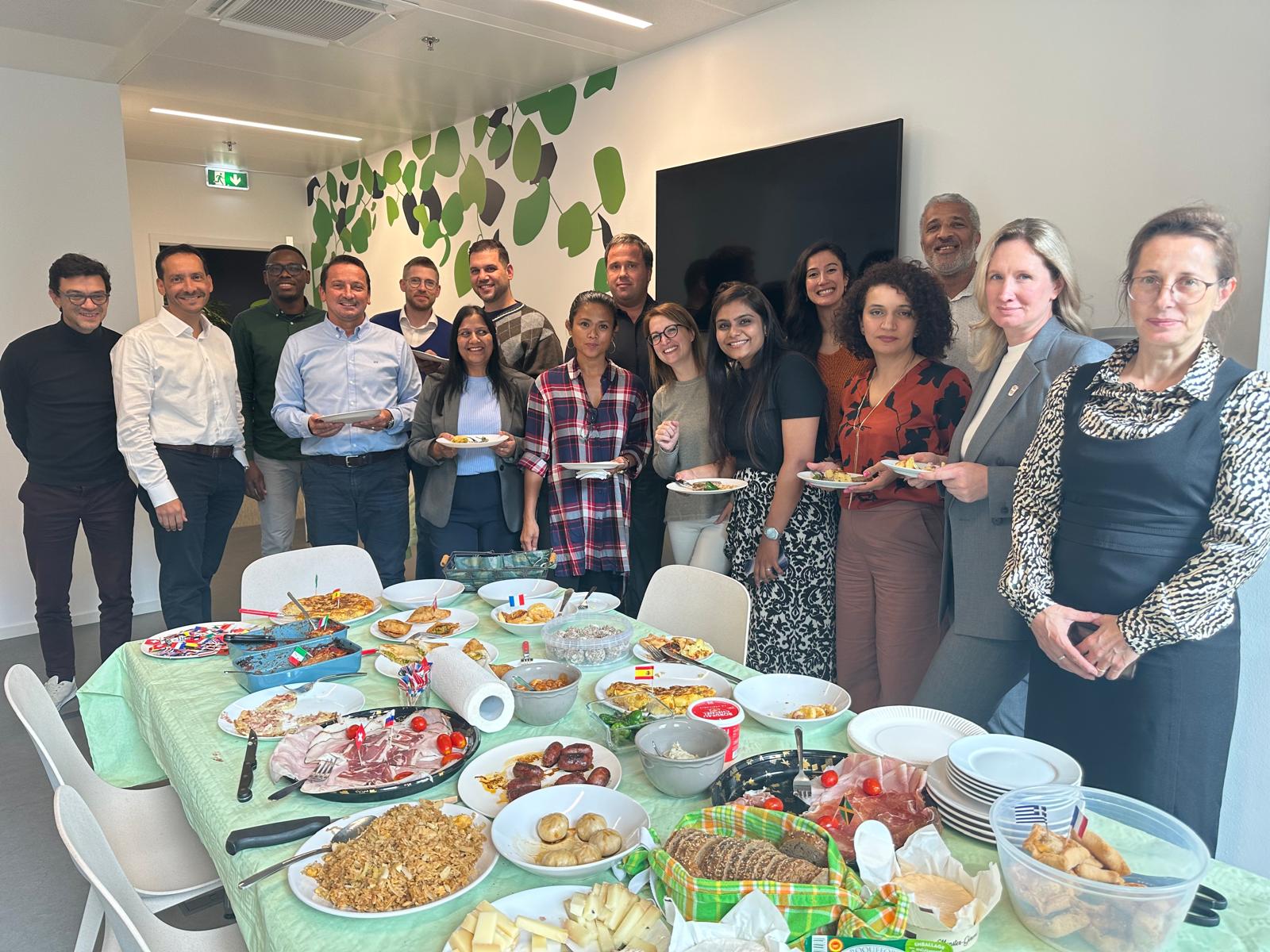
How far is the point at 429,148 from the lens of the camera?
650cm

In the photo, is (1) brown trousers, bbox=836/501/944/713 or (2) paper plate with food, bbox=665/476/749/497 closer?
(1) brown trousers, bbox=836/501/944/713

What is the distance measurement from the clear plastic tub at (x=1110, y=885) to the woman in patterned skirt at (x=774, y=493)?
1.70 meters

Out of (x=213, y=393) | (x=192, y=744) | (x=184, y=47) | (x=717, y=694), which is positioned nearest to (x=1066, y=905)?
(x=717, y=694)

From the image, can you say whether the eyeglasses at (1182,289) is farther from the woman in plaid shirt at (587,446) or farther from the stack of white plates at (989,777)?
the woman in plaid shirt at (587,446)

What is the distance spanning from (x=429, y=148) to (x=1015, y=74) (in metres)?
4.64

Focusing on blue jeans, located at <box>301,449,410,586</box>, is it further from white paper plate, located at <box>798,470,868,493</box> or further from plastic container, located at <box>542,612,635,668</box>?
white paper plate, located at <box>798,470,868,493</box>

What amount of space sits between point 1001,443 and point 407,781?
1.62 metres

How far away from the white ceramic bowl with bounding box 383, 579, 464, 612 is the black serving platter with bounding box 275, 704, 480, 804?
2.61 feet

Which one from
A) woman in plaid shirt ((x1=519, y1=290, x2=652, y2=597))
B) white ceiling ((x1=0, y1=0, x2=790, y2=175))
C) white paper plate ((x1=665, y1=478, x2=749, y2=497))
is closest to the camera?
white paper plate ((x1=665, y1=478, x2=749, y2=497))

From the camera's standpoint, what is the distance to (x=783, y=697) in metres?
1.73

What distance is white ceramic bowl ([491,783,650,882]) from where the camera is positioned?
1141 millimetres

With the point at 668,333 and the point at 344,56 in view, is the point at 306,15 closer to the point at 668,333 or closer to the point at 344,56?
the point at 344,56

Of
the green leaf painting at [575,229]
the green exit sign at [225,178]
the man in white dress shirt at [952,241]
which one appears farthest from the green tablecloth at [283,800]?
the green exit sign at [225,178]

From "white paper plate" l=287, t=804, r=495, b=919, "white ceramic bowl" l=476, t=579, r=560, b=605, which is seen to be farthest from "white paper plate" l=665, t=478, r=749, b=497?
"white paper plate" l=287, t=804, r=495, b=919
